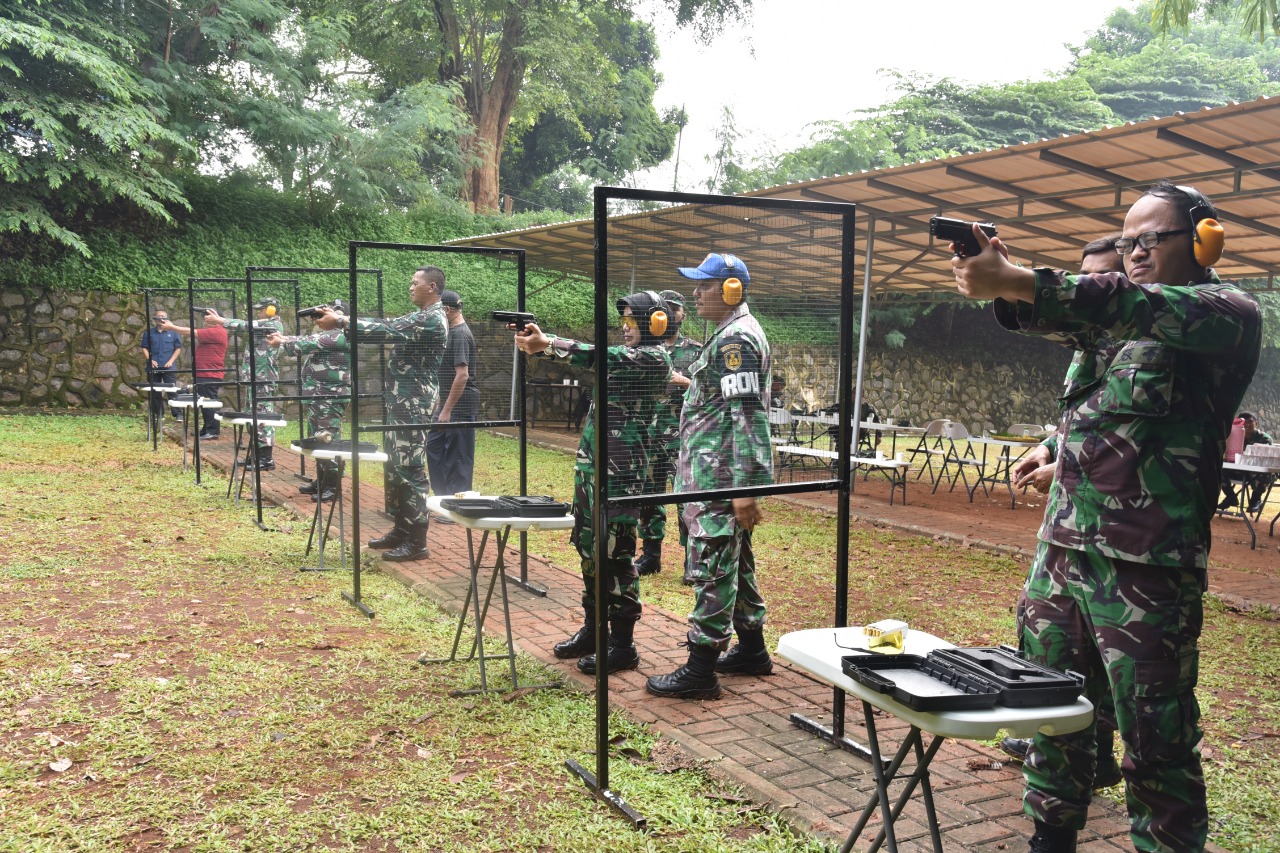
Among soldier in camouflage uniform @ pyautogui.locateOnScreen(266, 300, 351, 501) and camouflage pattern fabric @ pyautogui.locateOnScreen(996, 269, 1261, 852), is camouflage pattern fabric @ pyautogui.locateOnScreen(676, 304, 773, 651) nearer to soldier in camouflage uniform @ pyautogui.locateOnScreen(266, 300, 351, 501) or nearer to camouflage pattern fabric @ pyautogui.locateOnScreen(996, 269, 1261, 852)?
camouflage pattern fabric @ pyautogui.locateOnScreen(996, 269, 1261, 852)

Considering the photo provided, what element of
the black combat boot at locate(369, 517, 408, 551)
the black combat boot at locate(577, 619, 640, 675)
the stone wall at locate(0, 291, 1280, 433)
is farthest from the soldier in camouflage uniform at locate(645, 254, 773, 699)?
the black combat boot at locate(369, 517, 408, 551)

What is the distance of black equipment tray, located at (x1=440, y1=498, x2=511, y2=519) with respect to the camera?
403cm

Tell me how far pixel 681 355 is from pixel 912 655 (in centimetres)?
384

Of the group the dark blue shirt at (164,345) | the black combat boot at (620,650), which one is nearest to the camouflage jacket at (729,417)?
the black combat boot at (620,650)

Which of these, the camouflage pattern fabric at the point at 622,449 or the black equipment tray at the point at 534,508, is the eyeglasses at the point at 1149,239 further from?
the black equipment tray at the point at 534,508

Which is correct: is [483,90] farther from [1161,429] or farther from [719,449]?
[1161,429]

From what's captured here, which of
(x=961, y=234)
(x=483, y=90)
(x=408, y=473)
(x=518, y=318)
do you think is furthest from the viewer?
(x=483, y=90)

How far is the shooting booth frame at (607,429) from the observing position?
10.5ft

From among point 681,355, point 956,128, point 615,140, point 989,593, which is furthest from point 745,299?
point 615,140

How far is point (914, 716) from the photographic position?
205cm

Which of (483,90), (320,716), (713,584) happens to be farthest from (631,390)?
(483,90)

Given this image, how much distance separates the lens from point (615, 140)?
30297 millimetres

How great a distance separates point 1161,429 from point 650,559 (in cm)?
461

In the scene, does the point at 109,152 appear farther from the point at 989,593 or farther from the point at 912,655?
the point at 912,655
